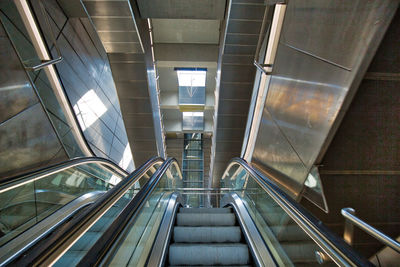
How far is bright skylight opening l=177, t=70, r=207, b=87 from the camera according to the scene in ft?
34.5

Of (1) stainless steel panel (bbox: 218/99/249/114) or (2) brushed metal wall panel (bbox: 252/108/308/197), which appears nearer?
(2) brushed metal wall panel (bbox: 252/108/308/197)

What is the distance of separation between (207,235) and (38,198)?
2.24 m

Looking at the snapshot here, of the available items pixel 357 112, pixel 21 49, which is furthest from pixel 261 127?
pixel 21 49

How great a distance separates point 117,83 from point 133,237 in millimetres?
6118

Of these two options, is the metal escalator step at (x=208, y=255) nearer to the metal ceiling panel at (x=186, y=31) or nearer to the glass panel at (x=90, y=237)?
the glass panel at (x=90, y=237)

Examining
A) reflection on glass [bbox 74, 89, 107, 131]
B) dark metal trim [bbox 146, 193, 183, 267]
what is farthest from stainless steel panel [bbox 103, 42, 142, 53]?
dark metal trim [bbox 146, 193, 183, 267]

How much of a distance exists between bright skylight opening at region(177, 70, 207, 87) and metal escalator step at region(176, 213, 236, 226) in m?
8.07

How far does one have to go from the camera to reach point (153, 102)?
25.2 ft

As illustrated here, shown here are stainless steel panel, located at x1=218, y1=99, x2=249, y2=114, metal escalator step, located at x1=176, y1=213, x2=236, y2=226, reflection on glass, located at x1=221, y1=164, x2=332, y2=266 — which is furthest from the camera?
stainless steel panel, located at x1=218, y1=99, x2=249, y2=114

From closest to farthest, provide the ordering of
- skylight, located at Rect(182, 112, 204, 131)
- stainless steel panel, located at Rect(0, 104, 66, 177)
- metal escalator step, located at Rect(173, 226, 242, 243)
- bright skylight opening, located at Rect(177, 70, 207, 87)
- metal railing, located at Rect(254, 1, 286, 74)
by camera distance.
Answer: stainless steel panel, located at Rect(0, 104, 66, 177)
metal escalator step, located at Rect(173, 226, 242, 243)
metal railing, located at Rect(254, 1, 286, 74)
bright skylight opening, located at Rect(177, 70, 207, 87)
skylight, located at Rect(182, 112, 204, 131)

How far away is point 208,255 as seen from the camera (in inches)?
94.7

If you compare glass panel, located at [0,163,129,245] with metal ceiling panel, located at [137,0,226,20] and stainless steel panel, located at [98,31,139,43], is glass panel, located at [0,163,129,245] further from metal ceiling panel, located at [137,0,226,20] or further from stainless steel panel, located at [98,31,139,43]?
metal ceiling panel, located at [137,0,226,20]

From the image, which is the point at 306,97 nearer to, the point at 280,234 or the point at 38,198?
the point at 280,234

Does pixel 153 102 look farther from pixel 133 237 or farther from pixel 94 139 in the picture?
pixel 133 237
